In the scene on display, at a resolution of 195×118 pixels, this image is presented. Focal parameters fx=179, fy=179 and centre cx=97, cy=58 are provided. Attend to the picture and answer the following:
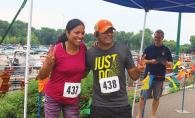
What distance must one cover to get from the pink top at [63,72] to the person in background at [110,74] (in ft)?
0.59

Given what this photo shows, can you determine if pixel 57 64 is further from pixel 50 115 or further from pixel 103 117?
pixel 103 117

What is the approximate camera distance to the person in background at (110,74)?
1.89 meters

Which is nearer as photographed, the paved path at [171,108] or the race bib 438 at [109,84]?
the race bib 438 at [109,84]

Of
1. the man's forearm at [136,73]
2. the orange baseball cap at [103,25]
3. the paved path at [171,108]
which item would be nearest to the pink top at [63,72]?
the orange baseball cap at [103,25]

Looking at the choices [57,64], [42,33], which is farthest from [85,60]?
[42,33]

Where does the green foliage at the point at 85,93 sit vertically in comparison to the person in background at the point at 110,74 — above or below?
below

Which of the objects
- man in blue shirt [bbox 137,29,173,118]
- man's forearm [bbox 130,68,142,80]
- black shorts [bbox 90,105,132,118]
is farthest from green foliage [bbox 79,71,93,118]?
man's forearm [bbox 130,68,142,80]

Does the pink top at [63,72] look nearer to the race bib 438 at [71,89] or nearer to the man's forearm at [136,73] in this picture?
the race bib 438 at [71,89]

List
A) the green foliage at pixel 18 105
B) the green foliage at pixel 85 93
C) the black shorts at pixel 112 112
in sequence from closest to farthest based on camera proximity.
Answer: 1. the black shorts at pixel 112 112
2. the green foliage at pixel 18 105
3. the green foliage at pixel 85 93

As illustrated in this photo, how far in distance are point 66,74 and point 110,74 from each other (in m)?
0.49

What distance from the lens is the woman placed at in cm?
197

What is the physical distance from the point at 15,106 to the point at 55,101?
1768mm

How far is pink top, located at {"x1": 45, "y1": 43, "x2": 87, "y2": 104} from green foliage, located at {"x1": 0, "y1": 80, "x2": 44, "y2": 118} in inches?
60.6

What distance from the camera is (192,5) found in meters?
4.34
